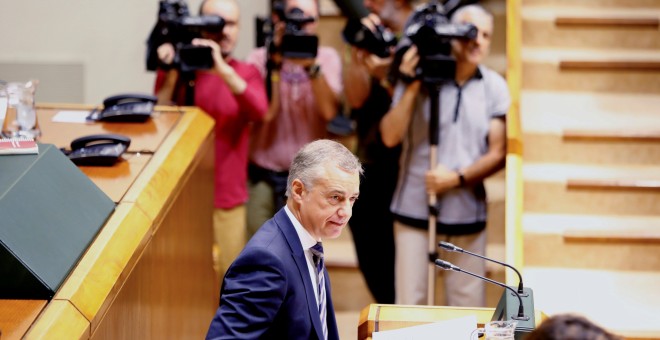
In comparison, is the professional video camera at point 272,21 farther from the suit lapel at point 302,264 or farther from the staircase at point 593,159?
the suit lapel at point 302,264

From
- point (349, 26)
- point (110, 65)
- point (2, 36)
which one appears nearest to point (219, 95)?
point (349, 26)

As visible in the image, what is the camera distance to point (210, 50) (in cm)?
404

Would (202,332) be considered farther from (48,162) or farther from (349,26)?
(349,26)

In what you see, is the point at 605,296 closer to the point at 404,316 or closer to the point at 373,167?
the point at 373,167

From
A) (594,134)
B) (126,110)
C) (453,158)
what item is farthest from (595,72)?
(126,110)

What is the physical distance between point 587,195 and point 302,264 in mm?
2324

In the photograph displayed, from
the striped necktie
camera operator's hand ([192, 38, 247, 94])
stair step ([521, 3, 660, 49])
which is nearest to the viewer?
the striped necktie

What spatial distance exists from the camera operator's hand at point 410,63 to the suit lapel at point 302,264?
6.03 feet

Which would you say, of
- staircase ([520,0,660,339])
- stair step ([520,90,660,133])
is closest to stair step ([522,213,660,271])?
staircase ([520,0,660,339])

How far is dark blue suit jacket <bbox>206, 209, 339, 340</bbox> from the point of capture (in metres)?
2.05

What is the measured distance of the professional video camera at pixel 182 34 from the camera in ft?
13.2

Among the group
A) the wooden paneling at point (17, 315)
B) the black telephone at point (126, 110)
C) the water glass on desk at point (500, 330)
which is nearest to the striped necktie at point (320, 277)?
the water glass on desk at point (500, 330)

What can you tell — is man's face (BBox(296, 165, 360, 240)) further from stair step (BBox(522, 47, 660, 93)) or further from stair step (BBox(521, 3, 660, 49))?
stair step (BBox(521, 3, 660, 49))

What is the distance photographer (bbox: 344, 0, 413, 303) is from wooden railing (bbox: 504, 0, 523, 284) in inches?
20.4
